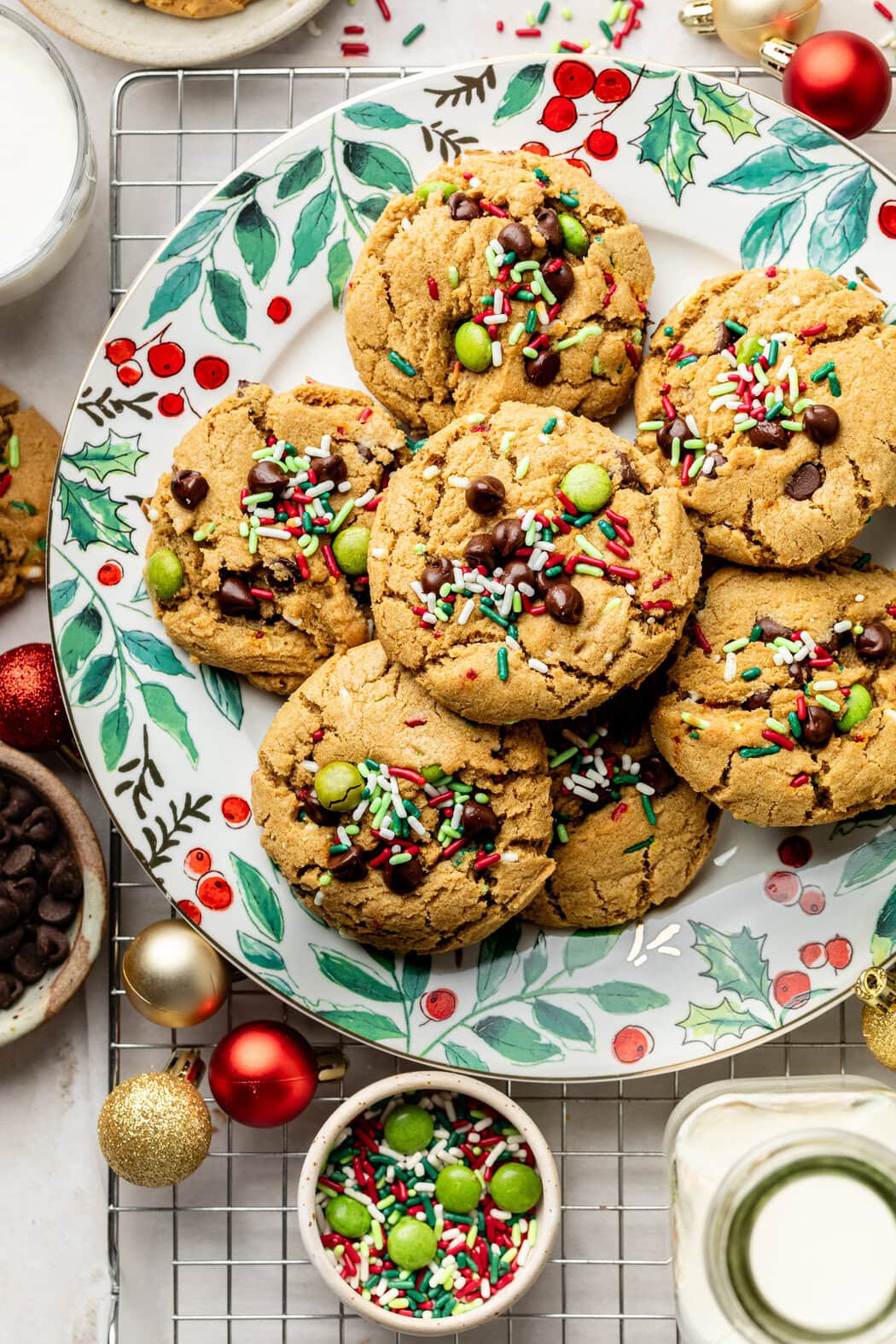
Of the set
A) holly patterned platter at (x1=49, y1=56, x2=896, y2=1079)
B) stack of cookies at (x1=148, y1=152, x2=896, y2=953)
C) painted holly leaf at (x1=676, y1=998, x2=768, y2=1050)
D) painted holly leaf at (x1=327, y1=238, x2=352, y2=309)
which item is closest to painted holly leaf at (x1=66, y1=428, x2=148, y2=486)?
holly patterned platter at (x1=49, y1=56, x2=896, y2=1079)

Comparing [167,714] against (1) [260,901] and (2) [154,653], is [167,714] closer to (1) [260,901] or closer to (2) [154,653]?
(2) [154,653]

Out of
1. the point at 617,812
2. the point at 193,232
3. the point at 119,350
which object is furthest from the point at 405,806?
the point at 193,232

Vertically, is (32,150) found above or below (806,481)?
above

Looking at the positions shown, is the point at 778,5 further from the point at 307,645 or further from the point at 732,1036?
the point at 732,1036

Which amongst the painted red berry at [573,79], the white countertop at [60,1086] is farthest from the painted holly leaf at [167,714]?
the painted red berry at [573,79]

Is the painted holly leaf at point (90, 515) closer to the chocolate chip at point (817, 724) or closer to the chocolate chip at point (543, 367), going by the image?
the chocolate chip at point (543, 367)

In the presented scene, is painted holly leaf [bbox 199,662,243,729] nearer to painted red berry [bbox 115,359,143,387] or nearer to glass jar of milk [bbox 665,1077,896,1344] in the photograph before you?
painted red berry [bbox 115,359,143,387]
